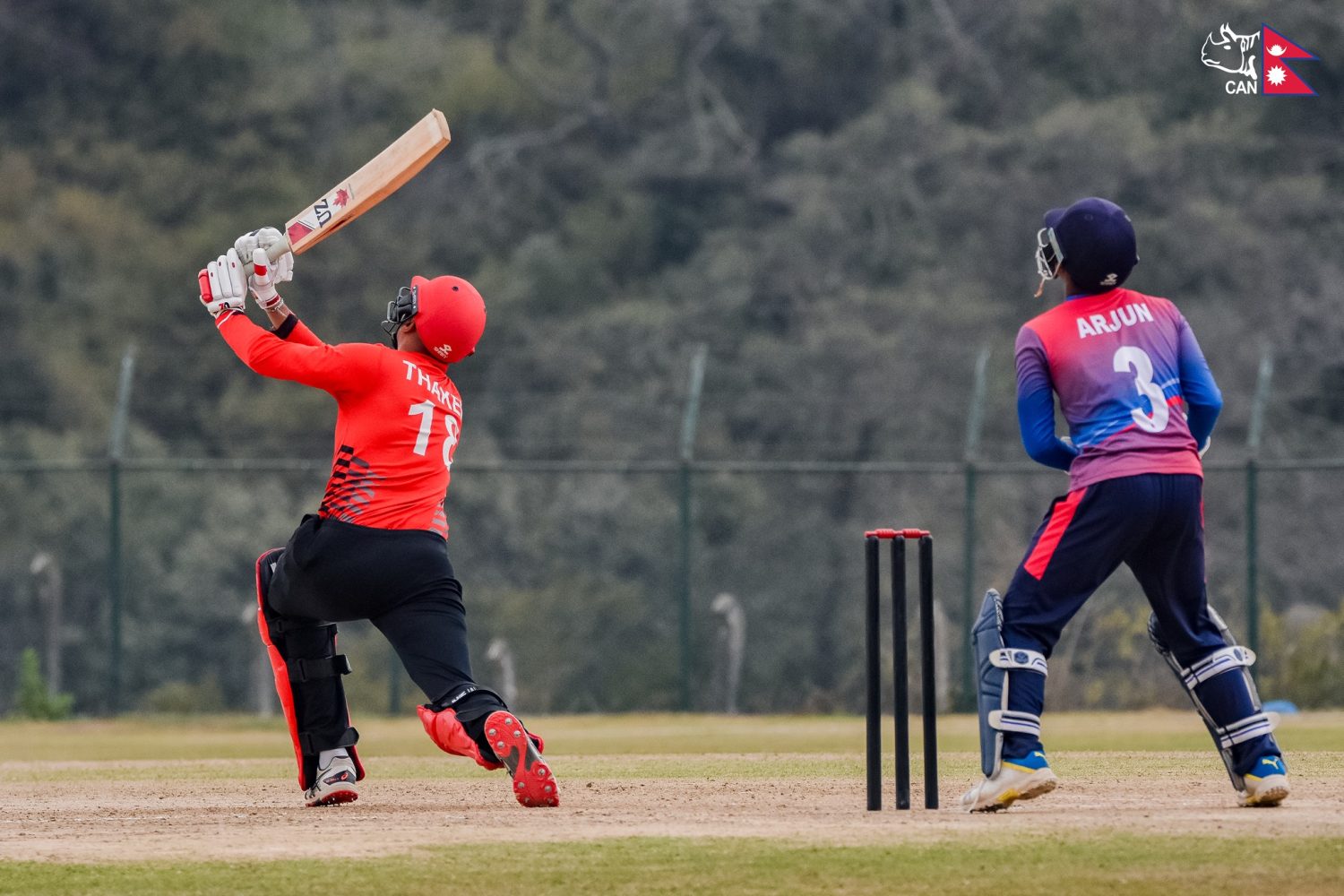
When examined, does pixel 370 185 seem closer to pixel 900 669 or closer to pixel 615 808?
pixel 615 808

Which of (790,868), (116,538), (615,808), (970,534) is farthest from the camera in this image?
→ (970,534)

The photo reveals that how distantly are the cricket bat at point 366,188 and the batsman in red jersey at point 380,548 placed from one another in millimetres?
235

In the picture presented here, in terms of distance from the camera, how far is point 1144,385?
7289 mm

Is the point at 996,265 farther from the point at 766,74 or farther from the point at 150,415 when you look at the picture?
the point at 150,415

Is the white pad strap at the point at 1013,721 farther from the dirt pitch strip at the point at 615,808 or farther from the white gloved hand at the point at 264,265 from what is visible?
the white gloved hand at the point at 264,265

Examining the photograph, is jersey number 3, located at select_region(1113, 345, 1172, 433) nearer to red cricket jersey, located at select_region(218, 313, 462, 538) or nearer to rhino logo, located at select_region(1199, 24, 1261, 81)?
red cricket jersey, located at select_region(218, 313, 462, 538)

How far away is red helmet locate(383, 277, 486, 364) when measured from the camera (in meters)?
8.09

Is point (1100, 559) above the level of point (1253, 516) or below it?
below

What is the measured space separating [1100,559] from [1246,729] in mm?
811

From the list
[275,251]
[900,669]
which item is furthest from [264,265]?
[900,669]

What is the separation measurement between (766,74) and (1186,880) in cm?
3243

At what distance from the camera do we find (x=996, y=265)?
3334 cm

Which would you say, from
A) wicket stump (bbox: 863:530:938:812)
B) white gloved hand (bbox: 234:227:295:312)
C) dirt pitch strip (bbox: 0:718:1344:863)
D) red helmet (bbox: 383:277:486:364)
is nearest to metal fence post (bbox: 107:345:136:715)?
dirt pitch strip (bbox: 0:718:1344:863)

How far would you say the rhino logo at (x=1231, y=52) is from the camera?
32812 mm
